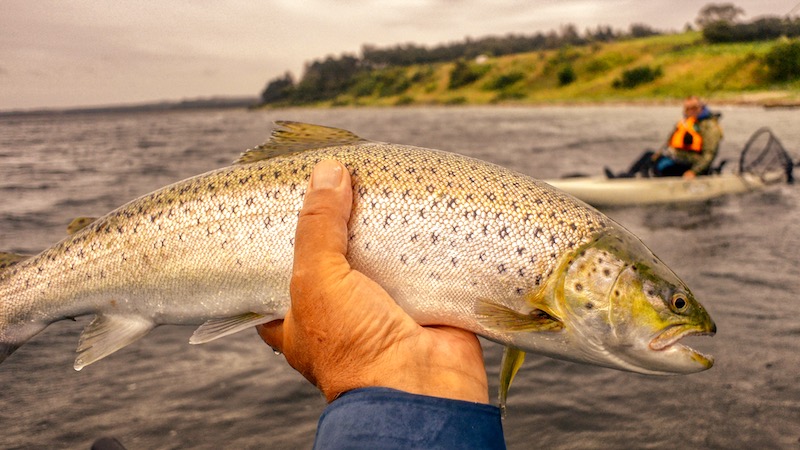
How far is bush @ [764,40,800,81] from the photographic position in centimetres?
5806

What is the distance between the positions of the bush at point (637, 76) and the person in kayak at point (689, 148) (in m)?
65.0

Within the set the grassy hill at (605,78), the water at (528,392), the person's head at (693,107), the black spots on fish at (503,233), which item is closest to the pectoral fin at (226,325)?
the black spots on fish at (503,233)

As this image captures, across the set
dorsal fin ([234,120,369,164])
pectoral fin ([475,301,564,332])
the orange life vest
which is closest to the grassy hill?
the orange life vest

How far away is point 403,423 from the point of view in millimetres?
1872

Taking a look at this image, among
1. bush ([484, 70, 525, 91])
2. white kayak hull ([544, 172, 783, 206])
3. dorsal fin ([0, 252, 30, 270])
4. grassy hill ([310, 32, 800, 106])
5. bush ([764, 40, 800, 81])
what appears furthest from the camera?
bush ([484, 70, 525, 91])

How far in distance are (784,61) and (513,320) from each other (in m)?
69.8

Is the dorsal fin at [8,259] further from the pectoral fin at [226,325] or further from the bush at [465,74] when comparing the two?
the bush at [465,74]

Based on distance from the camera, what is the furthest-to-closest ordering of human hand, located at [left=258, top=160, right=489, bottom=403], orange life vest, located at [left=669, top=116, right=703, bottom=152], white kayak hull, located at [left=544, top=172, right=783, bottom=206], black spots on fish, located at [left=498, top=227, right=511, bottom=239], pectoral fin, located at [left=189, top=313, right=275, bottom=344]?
orange life vest, located at [left=669, top=116, right=703, bottom=152], white kayak hull, located at [left=544, top=172, right=783, bottom=206], pectoral fin, located at [left=189, top=313, right=275, bottom=344], black spots on fish, located at [left=498, top=227, right=511, bottom=239], human hand, located at [left=258, top=160, right=489, bottom=403]

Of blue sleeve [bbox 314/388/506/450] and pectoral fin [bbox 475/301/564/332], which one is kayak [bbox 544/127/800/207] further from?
blue sleeve [bbox 314/388/506/450]

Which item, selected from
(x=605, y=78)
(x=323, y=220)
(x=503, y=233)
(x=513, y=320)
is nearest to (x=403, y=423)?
(x=513, y=320)

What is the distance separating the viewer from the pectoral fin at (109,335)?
3.13m

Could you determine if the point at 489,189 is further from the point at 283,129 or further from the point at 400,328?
the point at 283,129

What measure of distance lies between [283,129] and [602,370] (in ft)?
15.4

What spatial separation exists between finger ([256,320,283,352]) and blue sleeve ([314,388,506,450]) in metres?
1.06
